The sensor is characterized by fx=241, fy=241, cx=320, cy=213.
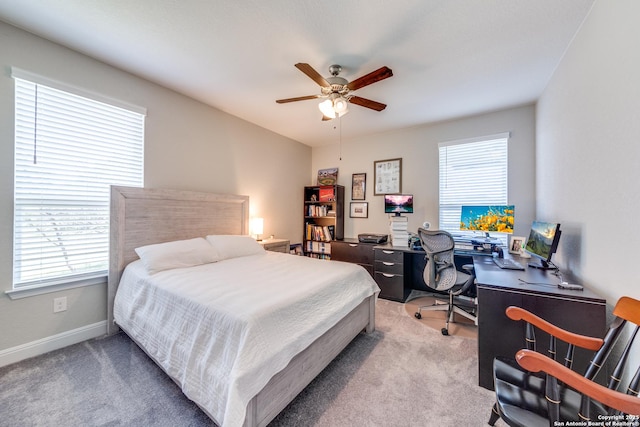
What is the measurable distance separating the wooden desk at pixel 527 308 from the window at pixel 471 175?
67.7 inches

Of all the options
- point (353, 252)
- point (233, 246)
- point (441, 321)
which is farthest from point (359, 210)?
point (233, 246)

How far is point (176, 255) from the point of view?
2.34 meters

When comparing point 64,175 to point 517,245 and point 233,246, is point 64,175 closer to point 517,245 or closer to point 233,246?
point 233,246

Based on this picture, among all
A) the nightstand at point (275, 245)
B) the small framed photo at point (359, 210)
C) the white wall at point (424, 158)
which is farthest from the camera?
the small framed photo at point (359, 210)

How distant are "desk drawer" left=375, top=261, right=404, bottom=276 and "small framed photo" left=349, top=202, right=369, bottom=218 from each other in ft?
3.53

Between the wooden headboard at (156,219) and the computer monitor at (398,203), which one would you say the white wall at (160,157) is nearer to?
the wooden headboard at (156,219)

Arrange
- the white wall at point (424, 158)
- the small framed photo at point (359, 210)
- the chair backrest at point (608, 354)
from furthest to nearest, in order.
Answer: the small framed photo at point (359, 210) < the white wall at point (424, 158) < the chair backrest at point (608, 354)

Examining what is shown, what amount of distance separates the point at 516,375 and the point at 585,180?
1.42 meters

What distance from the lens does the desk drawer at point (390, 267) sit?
3.35 m

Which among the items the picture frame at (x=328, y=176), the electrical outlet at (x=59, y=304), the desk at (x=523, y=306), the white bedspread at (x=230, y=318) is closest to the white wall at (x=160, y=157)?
the electrical outlet at (x=59, y=304)

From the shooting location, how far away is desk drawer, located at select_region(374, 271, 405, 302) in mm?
3336

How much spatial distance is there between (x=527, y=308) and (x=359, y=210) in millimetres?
2986

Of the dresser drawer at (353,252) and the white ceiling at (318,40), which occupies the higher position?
the white ceiling at (318,40)

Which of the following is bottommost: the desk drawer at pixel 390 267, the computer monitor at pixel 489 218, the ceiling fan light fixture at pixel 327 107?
the desk drawer at pixel 390 267
